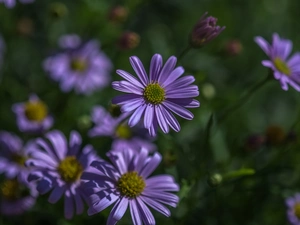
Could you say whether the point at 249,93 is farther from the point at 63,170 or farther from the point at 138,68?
the point at 63,170

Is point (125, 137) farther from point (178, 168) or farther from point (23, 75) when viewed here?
point (23, 75)

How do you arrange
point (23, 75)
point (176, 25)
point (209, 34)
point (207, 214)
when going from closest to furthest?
point (209, 34) < point (207, 214) < point (23, 75) < point (176, 25)

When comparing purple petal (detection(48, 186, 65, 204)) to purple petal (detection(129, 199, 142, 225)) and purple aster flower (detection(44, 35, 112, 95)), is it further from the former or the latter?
purple aster flower (detection(44, 35, 112, 95))

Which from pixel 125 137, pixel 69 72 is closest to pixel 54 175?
pixel 125 137

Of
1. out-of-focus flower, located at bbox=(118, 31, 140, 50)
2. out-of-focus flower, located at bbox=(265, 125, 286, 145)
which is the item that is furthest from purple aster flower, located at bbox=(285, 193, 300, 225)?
out-of-focus flower, located at bbox=(118, 31, 140, 50)

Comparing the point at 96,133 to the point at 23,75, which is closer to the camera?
the point at 96,133

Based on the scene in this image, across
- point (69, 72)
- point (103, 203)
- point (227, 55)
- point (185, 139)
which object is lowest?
point (103, 203)

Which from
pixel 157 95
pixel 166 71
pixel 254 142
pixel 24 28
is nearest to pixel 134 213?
pixel 157 95
